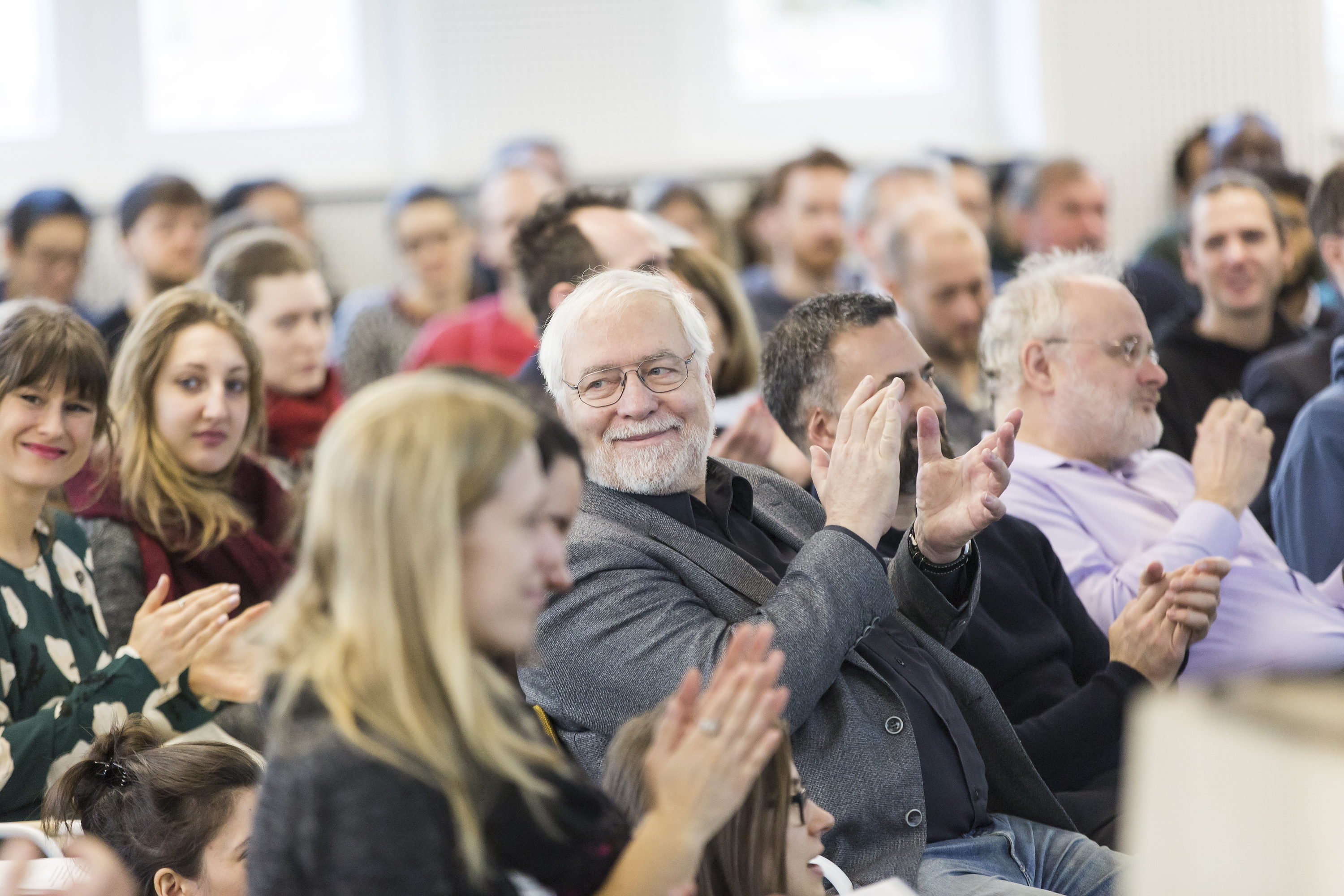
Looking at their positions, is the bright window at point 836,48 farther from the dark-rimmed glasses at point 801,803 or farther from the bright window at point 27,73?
the dark-rimmed glasses at point 801,803

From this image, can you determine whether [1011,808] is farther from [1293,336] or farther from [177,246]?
[177,246]

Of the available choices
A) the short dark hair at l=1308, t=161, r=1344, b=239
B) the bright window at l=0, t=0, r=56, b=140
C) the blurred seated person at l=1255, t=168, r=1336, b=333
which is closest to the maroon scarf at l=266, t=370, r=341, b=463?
the short dark hair at l=1308, t=161, r=1344, b=239

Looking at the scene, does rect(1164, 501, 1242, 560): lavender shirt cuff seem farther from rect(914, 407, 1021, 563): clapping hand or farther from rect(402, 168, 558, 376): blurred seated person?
rect(402, 168, 558, 376): blurred seated person

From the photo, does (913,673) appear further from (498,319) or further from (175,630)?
(498,319)

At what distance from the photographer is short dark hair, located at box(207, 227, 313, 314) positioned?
11.0ft

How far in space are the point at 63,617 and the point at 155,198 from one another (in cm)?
229

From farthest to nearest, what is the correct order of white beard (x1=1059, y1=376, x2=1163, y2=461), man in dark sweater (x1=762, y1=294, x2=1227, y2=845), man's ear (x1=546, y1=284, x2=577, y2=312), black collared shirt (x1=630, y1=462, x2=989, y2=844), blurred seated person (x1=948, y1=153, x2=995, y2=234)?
1. blurred seated person (x1=948, y1=153, x2=995, y2=234)
2. man's ear (x1=546, y1=284, x2=577, y2=312)
3. white beard (x1=1059, y1=376, x2=1163, y2=461)
4. man in dark sweater (x1=762, y1=294, x2=1227, y2=845)
5. black collared shirt (x1=630, y1=462, x2=989, y2=844)

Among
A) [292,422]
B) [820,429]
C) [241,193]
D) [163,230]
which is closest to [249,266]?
[292,422]

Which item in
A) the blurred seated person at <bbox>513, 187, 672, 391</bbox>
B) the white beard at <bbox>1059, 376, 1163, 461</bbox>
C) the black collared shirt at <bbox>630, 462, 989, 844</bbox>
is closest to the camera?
the black collared shirt at <bbox>630, 462, 989, 844</bbox>

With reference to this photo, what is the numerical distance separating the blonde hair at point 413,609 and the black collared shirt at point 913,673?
782mm

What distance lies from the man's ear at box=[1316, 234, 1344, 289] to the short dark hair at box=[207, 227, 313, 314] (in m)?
2.36

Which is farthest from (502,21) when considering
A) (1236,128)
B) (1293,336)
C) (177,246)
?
(1293,336)

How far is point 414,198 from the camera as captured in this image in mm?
4945

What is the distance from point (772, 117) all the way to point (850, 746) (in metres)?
4.68
